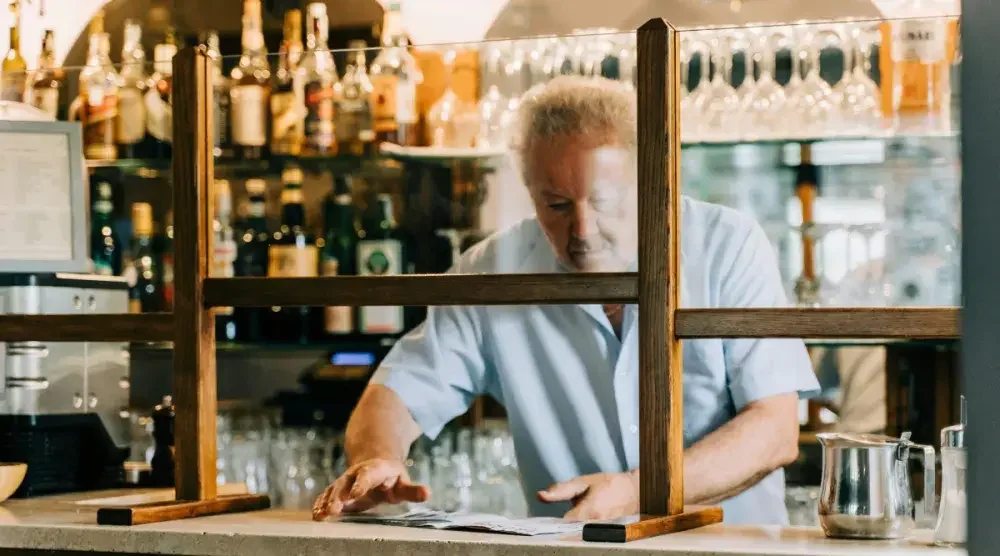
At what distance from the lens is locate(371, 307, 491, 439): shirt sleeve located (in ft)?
7.34

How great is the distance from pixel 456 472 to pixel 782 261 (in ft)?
3.34

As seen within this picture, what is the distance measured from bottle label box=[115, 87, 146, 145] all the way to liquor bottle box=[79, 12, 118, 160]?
0.02m

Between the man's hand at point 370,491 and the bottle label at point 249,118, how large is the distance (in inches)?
45.8

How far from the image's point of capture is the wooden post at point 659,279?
156 centimetres

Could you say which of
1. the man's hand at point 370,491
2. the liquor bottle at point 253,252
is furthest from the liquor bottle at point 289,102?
the man's hand at point 370,491

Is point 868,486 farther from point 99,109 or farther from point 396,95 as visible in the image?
point 99,109

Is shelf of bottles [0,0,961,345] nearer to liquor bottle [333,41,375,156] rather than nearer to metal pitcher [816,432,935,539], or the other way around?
liquor bottle [333,41,375,156]

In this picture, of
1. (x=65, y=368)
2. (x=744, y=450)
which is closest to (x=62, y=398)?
(x=65, y=368)

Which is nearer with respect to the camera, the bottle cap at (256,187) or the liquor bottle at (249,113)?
the liquor bottle at (249,113)

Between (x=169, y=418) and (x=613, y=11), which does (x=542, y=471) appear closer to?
(x=169, y=418)

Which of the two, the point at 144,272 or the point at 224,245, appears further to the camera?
the point at 144,272

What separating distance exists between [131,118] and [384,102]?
81 cm

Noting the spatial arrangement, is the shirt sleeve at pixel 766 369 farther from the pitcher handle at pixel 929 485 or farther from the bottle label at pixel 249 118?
the bottle label at pixel 249 118

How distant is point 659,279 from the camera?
1.57 m
